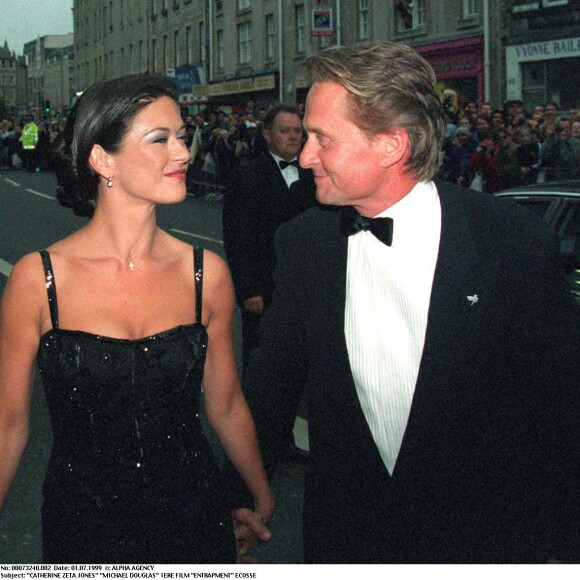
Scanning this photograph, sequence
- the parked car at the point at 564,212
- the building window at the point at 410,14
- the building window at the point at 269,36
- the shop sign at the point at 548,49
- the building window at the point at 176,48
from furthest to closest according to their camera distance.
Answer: the building window at the point at 176,48
the building window at the point at 269,36
the building window at the point at 410,14
the shop sign at the point at 548,49
the parked car at the point at 564,212

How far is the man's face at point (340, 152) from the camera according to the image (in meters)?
2.70

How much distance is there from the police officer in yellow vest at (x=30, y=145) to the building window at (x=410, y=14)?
13.6 m

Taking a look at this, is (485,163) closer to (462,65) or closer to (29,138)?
(462,65)

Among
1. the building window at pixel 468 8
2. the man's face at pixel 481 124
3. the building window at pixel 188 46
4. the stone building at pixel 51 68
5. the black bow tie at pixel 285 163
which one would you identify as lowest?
the black bow tie at pixel 285 163

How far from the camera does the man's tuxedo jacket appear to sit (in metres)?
6.14

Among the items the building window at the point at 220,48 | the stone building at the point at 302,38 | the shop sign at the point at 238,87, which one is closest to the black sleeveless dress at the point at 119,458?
the stone building at the point at 302,38

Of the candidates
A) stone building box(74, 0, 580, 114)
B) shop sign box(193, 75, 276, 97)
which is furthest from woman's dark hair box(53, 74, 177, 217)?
shop sign box(193, 75, 276, 97)

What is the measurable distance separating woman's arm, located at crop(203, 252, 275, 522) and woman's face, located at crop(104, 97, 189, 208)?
0.27 m

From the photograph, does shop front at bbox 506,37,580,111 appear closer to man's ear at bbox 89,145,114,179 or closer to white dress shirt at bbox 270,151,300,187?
white dress shirt at bbox 270,151,300,187

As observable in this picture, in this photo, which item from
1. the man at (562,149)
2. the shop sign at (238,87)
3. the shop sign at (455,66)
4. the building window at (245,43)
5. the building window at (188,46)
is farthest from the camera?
the building window at (188,46)

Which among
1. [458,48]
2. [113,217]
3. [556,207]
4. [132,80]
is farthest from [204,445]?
[458,48]

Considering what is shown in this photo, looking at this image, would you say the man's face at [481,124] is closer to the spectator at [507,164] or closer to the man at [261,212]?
the spectator at [507,164]

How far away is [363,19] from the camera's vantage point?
37.2m

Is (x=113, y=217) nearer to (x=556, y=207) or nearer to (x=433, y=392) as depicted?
(x=433, y=392)
